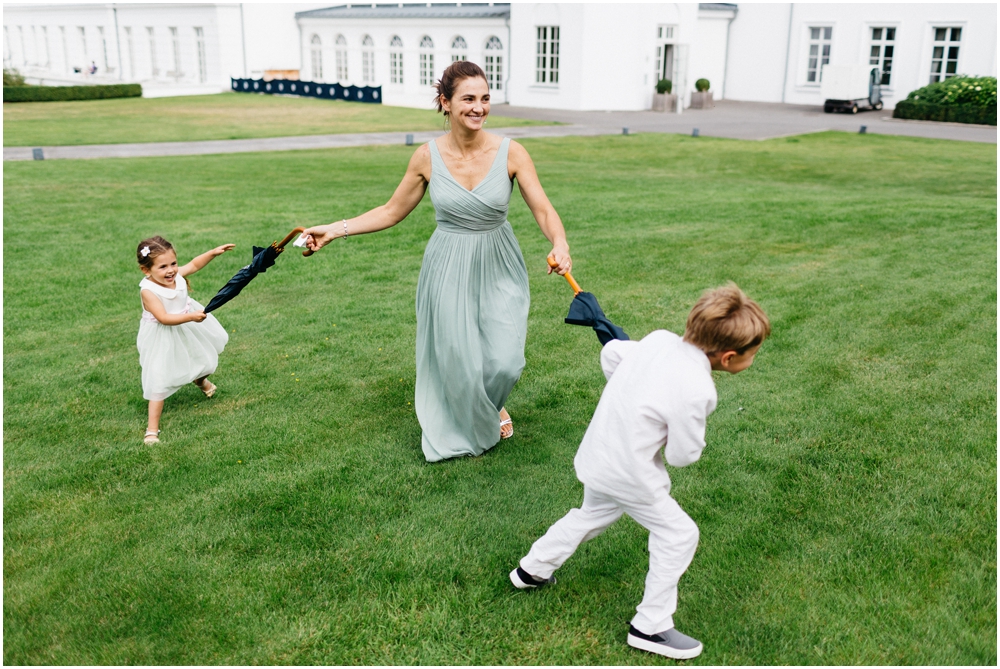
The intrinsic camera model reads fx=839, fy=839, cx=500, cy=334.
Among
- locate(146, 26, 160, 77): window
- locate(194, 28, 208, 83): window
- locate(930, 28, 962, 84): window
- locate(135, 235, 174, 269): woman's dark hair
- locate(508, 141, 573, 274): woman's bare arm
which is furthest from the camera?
locate(146, 26, 160, 77): window

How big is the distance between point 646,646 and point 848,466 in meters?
2.05

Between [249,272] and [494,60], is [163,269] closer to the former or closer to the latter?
[249,272]

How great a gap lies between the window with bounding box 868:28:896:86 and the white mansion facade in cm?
4

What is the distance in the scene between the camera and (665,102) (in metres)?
32.4

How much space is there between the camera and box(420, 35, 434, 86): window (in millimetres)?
37781

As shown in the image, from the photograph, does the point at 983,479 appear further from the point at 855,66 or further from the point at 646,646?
the point at 855,66

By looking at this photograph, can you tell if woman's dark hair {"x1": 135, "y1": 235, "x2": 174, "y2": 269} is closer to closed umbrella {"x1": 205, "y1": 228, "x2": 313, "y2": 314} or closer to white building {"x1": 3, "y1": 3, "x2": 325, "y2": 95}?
closed umbrella {"x1": 205, "y1": 228, "x2": 313, "y2": 314}

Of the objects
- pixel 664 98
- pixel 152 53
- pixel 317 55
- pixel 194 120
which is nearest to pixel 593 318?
pixel 194 120

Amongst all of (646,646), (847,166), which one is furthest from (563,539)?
(847,166)

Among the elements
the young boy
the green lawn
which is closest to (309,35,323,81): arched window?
the green lawn

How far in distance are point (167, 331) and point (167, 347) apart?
0.10 meters

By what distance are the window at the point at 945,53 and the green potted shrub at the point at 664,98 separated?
9.62 m

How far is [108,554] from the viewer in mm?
3992

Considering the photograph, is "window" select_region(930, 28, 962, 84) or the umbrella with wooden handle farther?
"window" select_region(930, 28, 962, 84)
